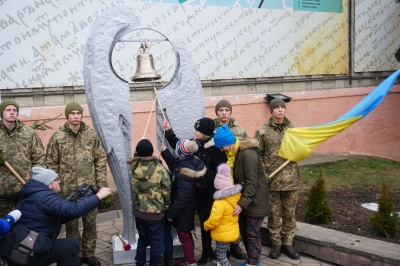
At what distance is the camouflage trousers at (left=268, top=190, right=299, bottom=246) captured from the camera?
5387mm

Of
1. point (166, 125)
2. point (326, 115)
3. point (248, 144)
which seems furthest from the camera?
point (326, 115)

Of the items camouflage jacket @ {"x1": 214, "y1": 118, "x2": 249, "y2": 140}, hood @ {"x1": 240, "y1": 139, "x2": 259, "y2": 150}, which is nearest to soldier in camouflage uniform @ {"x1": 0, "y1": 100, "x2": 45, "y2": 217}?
camouflage jacket @ {"x1": 214, "y1": 118, "x2": 249, "y2": 140}

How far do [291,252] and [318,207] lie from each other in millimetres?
990

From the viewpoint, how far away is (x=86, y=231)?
5.10 m

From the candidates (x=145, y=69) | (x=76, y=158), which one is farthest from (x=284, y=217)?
(x=76, y=158)

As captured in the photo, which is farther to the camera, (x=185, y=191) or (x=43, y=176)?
(x=185, y=191)

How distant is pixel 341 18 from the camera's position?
40.9 feet

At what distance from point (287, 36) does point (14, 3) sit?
6417mm

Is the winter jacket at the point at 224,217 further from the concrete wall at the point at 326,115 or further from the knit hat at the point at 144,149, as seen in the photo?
the concrete wall at the point at 326,115

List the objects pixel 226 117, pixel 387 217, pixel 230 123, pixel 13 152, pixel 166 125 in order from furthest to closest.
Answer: pixel 230 123 → pixel 226 117 → pixel 387 217 → pixel 166 125 → pixel 13 152

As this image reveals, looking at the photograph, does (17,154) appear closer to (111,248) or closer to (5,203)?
(5,203)

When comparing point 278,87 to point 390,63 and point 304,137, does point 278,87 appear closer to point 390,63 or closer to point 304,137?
point 390,63

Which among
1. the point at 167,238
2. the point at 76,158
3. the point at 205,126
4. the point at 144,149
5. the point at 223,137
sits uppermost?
the point at 205,126

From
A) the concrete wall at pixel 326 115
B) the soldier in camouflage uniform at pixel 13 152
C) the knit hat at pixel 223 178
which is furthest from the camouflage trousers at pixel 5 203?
the concrete wall at pixel 326 115
